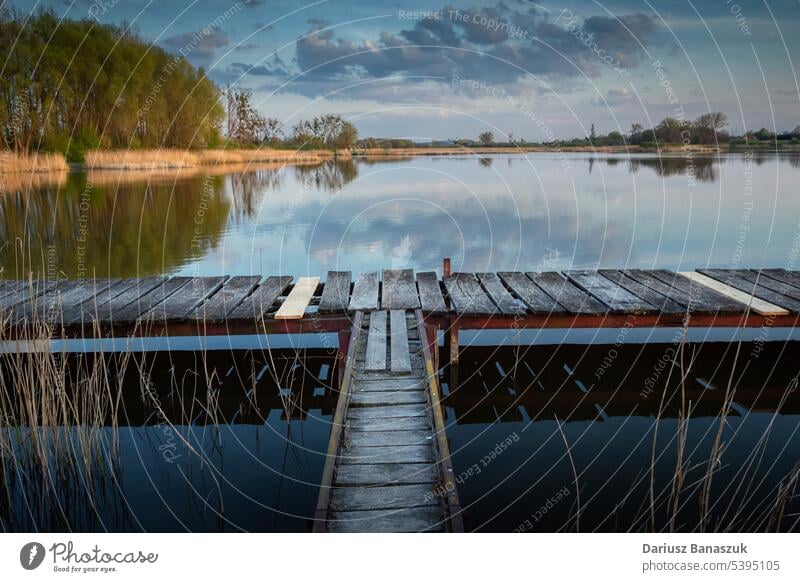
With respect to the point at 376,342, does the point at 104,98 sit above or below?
above

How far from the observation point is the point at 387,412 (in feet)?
14.2

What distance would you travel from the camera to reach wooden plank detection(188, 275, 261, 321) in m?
6.12

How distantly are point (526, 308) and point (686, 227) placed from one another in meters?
Answer: 9.67

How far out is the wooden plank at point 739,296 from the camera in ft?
19.9

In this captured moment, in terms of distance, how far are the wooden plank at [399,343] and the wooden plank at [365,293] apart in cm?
32

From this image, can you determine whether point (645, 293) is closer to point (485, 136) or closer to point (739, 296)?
point (739, 296)

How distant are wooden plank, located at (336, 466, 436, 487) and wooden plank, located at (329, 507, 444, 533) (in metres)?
0.26

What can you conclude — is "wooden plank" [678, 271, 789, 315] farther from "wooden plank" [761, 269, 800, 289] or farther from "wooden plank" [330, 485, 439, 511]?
"wooden plank" [330, 485, 439, 511]

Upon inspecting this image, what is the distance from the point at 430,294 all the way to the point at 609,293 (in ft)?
6.27

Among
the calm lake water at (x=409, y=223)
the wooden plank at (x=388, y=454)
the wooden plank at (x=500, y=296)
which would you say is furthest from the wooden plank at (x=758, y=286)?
the wooden plank at (x=388, y=454)

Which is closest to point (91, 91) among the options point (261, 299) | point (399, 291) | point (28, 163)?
point (28, 163)

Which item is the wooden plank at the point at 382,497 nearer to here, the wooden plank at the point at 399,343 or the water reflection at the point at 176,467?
the water reflection at the point at 176,467
